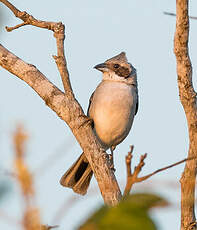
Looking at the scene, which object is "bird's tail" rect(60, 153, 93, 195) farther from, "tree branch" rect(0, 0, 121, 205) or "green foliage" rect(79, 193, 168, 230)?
"green foliage" rect(79, 193, 168, 230)

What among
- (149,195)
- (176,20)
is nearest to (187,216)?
(176,20)

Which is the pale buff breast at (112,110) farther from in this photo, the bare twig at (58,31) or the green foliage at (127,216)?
the green foliage at (127,216)

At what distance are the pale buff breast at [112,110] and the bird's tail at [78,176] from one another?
52 centimetres

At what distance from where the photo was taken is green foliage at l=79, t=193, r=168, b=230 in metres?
0.74

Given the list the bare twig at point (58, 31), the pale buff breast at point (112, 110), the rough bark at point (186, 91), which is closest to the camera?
the rough bark at point (186, 91)

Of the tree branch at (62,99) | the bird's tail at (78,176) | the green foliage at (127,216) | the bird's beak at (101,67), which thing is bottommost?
the green foliage at (127,216)

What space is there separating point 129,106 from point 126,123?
0.26 m

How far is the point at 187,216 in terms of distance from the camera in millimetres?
3182

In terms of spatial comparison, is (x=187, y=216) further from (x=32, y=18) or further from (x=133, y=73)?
(x=133, y=73)

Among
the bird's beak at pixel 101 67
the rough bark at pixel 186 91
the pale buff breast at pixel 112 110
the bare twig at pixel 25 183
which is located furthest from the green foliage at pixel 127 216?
the bird's beak at pixel 101 67

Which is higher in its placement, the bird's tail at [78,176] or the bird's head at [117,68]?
the bird's head at [117,68]

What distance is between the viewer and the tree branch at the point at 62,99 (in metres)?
3.26

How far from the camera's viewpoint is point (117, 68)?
6672mm

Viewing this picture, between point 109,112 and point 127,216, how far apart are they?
17.4 ft
